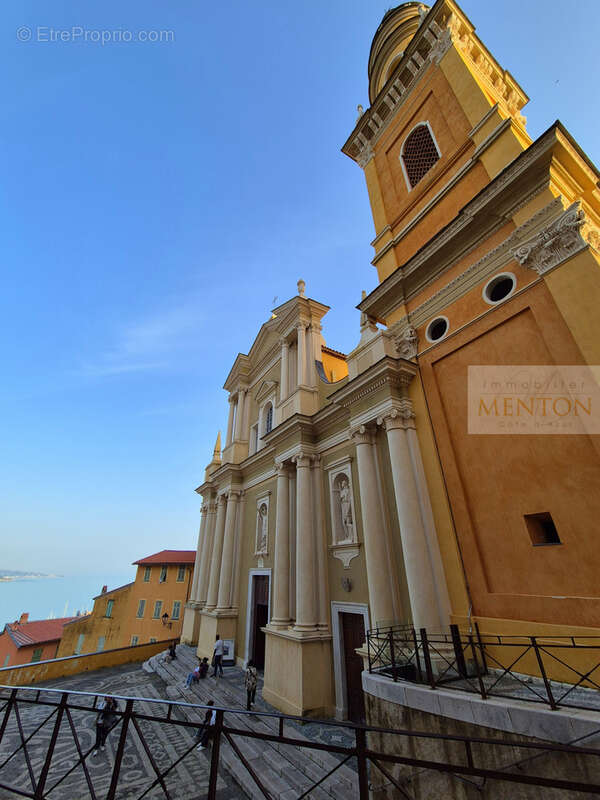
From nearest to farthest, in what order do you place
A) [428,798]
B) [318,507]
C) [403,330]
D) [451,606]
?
[428,798]
[451,606]
[403,330]
[318,507]

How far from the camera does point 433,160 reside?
10.8 m

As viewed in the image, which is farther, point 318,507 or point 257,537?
point 257,537

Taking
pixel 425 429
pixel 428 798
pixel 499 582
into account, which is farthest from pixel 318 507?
pixel 428 798

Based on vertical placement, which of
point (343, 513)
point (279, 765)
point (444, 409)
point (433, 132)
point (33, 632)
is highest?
point (433, 132)

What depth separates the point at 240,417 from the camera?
2017 centimetres

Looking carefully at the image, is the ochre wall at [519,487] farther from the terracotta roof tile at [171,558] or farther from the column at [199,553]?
the terracotta roof tile at [171,558]

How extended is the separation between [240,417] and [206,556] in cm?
771

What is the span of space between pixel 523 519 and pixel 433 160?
33.2 ft

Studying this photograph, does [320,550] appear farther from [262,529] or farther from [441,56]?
[441,56]

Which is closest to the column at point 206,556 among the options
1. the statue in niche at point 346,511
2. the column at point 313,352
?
the column at point 313,352

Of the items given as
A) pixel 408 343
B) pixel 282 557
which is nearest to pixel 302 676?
pixel 282 557

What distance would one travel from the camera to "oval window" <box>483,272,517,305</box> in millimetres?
7373

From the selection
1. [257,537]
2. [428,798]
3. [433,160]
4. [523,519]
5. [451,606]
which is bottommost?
[428,798]

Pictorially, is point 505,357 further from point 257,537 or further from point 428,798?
point 257,537
